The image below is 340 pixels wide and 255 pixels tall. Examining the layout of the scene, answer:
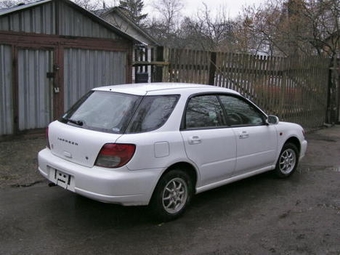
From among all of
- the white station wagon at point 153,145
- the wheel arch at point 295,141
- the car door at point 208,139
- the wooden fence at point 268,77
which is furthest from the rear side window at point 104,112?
the wooden fence at point 268,77

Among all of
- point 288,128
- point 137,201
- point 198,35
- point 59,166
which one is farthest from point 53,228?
point 198,35

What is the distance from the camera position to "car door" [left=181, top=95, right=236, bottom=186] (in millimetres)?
4680

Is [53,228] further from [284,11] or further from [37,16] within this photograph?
[284,11]

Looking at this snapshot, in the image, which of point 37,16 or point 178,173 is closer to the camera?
point 178,173

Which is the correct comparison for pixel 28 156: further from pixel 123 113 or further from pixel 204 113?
pixel 204 113

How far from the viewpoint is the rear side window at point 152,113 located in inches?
168

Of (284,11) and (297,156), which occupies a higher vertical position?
(284,11)

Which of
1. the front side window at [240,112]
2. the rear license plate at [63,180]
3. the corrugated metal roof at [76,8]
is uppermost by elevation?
the corrugated metal roof at [76,8]

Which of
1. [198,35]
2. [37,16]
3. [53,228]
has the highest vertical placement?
[198,35]

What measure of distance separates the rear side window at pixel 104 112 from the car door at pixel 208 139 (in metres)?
0.69

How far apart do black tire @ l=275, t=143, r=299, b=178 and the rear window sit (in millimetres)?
2379

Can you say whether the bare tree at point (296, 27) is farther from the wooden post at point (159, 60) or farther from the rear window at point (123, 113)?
the rear window at point (123, 113)

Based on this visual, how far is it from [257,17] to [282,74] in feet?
33.3

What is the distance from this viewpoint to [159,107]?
4.53 m
